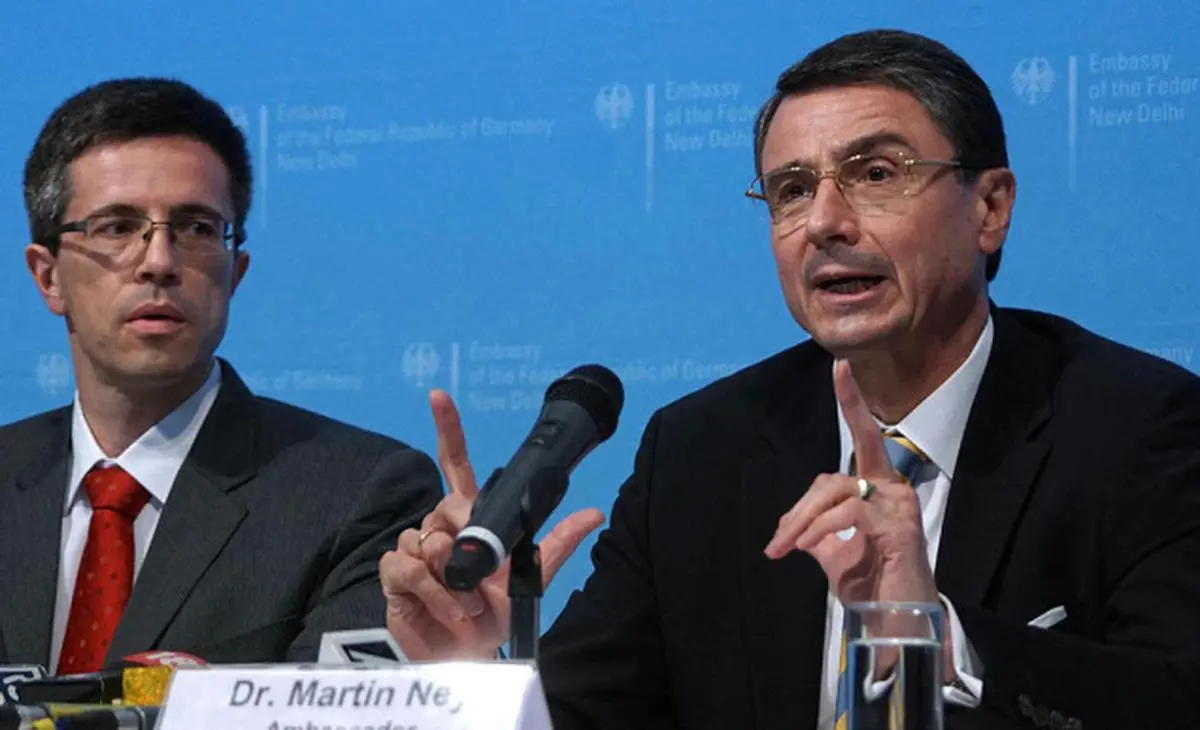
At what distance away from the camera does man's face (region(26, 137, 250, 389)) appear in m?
3.22

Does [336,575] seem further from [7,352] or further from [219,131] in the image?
[7,352]

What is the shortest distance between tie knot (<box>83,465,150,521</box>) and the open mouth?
141 centimetres

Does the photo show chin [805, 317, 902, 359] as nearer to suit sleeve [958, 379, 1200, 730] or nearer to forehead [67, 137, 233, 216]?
suit sleeve [958, 379, 1200, 730]

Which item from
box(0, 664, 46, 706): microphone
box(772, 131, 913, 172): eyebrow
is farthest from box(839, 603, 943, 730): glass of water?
box(772, 131, 913, 172): eyebrow

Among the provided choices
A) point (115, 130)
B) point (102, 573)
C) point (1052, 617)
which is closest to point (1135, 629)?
point (1052, 617)

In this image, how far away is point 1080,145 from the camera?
327 centimetres

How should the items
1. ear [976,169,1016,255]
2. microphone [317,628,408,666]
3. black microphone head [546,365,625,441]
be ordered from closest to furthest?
black microphone head [546,365,625,441] → microphone [317,628,408,666] → ear [976,169,1016,255]

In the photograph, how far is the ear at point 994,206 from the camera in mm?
2738

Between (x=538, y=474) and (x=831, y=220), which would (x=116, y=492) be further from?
(x=538, y=474)

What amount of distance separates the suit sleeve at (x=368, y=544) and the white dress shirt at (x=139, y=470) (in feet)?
1.14

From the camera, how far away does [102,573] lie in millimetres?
3115

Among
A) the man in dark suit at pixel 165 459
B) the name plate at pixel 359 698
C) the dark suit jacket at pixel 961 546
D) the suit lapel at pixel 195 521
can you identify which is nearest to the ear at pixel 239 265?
the man in dark suit at pixel 165 459

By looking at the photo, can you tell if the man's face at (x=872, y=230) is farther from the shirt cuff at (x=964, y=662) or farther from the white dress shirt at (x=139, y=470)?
the white dress shirt at (x=139, y=470)

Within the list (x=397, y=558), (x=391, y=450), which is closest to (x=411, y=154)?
(x=391, y=450)
